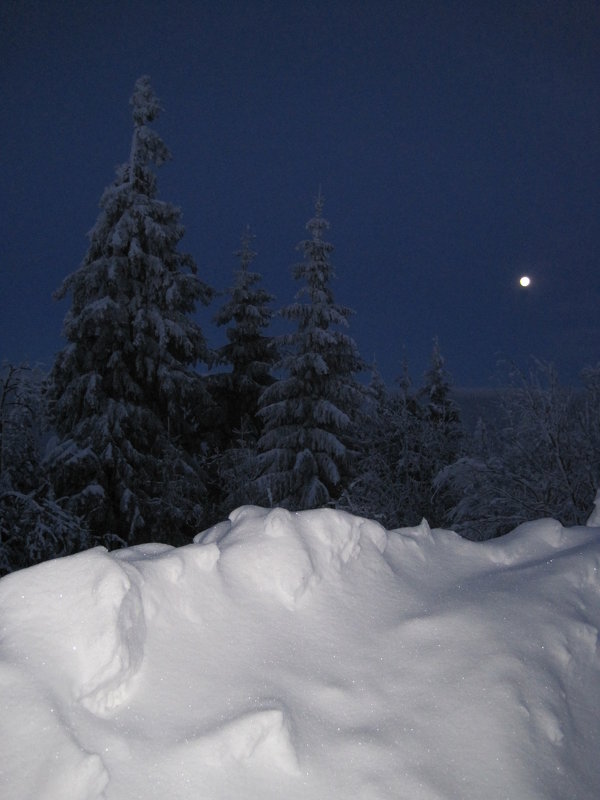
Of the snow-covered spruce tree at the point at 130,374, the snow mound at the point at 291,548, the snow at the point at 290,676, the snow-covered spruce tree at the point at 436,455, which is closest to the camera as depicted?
the snow at the point at 290,676

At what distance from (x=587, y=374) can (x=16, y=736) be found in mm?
12211

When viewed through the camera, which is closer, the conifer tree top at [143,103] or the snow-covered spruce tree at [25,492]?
the snow-covered spruce tree at [25,492]

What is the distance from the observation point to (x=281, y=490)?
17.8m

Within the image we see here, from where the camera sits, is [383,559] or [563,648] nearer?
[563,648]

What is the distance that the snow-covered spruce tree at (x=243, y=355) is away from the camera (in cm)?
2193

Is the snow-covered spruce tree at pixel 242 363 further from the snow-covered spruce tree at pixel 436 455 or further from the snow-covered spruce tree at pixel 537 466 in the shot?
the snow-covered spruce tree at pixel 537 466

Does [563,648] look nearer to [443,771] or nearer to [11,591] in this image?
[443,771]

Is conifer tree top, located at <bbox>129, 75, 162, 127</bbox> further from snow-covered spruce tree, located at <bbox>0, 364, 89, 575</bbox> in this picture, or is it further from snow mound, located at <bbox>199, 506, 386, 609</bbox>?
snow mound, located at <bbox>199, 506, 386, 609</bbox>

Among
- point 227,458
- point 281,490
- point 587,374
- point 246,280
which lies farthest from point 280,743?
point 246,280

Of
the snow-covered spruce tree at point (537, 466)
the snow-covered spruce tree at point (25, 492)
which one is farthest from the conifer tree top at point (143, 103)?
the snow-covered spruce tree at point (537, 466)

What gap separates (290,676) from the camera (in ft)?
7.62

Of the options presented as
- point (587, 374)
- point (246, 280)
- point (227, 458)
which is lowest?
point (227, 458)

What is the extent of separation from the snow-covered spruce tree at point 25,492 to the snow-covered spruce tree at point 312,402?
6877 mm

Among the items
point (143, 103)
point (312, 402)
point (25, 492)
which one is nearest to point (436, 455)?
point (312, 402)
